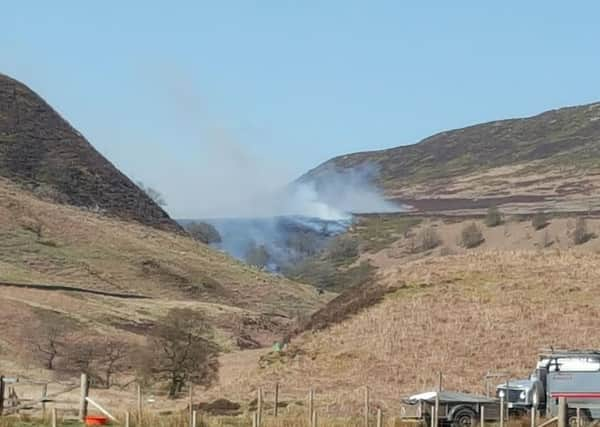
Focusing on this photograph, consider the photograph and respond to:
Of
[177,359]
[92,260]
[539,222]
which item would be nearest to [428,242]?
[539,222]

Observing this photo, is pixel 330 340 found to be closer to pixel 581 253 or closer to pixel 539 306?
pixel 539 306

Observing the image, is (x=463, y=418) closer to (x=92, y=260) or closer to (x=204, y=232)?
(x=92, y=260)

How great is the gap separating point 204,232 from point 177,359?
130m

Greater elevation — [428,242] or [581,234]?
[428,242]

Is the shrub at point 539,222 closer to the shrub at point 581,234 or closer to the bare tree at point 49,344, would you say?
the shrub at point 581,234

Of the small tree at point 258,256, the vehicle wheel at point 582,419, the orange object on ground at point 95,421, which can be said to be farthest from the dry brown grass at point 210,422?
the small tree at point 258,256

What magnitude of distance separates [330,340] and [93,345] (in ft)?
65.0

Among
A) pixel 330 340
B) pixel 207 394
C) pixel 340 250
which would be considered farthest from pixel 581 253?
pixel 340 250

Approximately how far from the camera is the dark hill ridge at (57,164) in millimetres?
156500

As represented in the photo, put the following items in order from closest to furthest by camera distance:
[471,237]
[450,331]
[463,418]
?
[463,418] → [450,331] → [471,237]

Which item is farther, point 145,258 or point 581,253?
point 145,258

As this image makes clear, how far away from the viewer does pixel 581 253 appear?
69.1 meters

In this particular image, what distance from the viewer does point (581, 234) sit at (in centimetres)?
17562

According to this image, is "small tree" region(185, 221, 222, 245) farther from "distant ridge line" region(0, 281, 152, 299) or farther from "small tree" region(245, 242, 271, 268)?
"distant ridge line" region(0, 281, 152, 299)
